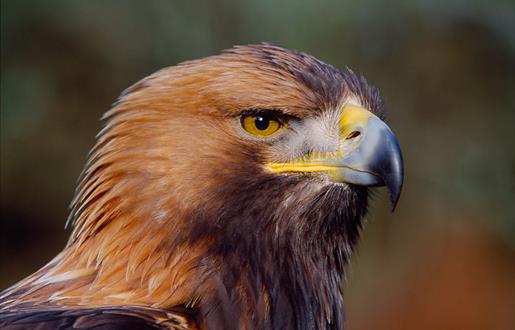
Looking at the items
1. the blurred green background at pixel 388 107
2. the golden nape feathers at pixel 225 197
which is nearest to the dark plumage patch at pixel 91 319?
the golden nape feathers at pixel 225 197

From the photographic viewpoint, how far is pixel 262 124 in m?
2.93

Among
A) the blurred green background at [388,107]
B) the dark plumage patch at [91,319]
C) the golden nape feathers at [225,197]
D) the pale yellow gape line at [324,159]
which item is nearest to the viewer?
the dark plumage patch at [91,319]

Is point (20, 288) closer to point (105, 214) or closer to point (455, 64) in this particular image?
point (105, 214)

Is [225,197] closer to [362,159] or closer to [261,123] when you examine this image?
[261,123]

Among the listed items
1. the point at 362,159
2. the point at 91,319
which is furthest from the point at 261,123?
the point at 91,319

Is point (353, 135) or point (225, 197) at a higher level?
point (353, 135)

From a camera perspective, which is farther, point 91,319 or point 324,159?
point 324,159

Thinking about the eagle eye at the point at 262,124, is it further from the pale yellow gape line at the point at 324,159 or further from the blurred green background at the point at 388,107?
the blurred green background at the point at 388,107

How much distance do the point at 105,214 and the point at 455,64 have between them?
4987 millimetres

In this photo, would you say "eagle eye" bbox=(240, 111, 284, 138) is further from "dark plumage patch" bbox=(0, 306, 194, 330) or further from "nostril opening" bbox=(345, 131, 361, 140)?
"dark plumage patch" bbox=(0, 306, 194, 330)

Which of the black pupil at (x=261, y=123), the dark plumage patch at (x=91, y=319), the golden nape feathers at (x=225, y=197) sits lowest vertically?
the dark plumage patch at (x=91, y=319)

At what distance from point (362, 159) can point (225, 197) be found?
0.40 m

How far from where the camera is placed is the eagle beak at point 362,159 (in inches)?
111

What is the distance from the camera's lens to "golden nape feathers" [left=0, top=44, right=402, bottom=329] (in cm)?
281
